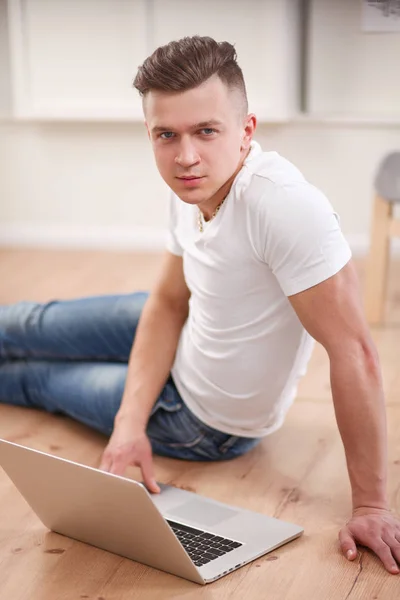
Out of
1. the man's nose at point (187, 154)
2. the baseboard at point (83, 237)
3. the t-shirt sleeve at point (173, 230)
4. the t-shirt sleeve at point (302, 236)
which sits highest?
the man's nose at point (187, 154)

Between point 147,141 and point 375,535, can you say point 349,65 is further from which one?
point 375,535

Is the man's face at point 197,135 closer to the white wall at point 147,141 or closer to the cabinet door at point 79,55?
the white wall at point 147,141

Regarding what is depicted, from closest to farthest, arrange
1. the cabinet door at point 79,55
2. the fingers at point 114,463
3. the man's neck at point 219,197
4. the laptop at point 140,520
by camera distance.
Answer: the laptop at point 140,520 → the man's neck at point 219,197 → the fingers at point 114,463 → the cabinet door at point 79,55

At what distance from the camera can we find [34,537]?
1510 mm

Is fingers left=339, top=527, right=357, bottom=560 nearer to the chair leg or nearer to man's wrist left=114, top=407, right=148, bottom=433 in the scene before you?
man's wrist left=114, top=407, right=148, bottom=433

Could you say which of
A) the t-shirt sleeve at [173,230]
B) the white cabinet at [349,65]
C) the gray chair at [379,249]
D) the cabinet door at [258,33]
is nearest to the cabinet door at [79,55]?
the cabinet door at [258,33]

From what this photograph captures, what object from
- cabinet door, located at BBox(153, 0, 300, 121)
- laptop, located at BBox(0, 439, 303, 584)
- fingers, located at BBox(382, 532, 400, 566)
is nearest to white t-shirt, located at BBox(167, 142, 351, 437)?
laptop, located at BBox(0, 439, 303, 584)

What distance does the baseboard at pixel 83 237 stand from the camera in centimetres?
384

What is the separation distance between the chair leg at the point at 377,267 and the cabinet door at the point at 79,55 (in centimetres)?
128

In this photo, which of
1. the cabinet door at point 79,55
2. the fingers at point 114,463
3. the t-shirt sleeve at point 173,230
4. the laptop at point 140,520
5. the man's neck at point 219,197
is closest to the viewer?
the laptop at point 140,520

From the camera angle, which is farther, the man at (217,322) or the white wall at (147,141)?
the white wall at (147,141)

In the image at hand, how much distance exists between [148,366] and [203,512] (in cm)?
31

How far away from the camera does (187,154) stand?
1387 mm

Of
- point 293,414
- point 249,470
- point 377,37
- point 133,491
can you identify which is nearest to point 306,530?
point 249,470
